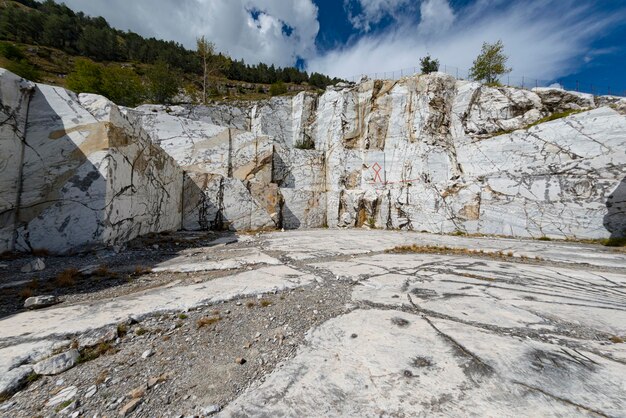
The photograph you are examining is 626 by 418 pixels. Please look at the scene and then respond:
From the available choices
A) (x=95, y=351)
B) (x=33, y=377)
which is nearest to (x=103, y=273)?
(x=95, y=351)

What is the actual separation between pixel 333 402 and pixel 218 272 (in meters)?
3.16

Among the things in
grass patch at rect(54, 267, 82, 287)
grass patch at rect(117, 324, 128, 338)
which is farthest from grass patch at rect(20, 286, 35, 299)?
grass patch at rect(117, 324, 128, 338)

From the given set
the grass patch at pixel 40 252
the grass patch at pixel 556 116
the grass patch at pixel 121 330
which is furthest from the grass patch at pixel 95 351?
the grass patch at pixel 556 116

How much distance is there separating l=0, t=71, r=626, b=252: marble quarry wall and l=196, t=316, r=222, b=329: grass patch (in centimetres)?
457

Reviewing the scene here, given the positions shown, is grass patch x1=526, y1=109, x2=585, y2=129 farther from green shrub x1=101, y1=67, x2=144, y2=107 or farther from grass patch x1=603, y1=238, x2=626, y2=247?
green shrub x1=101, y1=67, x2=144, y2=107

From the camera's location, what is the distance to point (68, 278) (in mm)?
3312

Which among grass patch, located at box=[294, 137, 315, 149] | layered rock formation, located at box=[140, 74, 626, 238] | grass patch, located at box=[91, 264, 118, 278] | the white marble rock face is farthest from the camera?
grass patch, located at box=[294, 137, 315, 149]

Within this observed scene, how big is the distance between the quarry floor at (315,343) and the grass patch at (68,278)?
2cm

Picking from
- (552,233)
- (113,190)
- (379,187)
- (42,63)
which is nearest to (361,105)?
(379,187)

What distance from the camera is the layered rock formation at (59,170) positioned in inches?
184

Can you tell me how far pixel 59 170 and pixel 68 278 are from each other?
330cm

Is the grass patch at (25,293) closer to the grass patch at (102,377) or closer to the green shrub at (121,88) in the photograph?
the grass patch at (102,377)

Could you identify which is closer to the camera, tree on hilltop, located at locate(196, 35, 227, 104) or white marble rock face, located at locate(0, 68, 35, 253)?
white marble rock face, located at locate(0, 68, 35, 253)

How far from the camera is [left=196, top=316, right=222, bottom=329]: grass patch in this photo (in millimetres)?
2233
